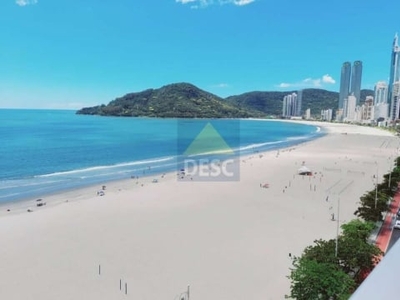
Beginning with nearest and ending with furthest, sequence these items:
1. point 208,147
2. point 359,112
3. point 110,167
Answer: point 110,167 → point 208,147 → point 359,112

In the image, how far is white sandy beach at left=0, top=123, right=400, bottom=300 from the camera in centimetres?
1293

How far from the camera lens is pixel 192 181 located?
32.8 m

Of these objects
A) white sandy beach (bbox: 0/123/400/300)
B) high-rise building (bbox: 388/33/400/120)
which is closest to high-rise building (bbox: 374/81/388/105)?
high-rise building (bbox: 388/33/400/120)

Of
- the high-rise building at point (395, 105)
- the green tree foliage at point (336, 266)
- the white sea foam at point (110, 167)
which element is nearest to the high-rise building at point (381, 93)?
the high-rise building at point (395, 105)

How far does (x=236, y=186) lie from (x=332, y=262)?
59.9 feet

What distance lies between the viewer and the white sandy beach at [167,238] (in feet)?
42.4

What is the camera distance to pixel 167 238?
57.3 ft

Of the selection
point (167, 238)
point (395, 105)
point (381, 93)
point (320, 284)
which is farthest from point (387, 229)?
point (381, 93)

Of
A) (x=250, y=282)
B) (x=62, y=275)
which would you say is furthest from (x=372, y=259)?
(x=62, y=275)

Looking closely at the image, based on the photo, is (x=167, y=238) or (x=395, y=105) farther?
(x=395, y=105)

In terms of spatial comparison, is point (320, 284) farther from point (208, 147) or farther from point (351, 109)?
point (351, 109)

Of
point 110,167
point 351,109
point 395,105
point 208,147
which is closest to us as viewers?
point 110,167

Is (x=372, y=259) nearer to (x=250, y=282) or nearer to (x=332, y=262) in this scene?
(x=332, y=262)

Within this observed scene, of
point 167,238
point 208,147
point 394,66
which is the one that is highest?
point 394,66
